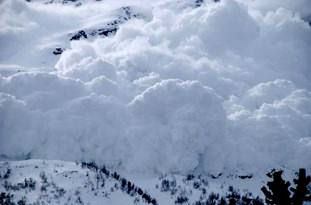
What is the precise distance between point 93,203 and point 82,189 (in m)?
12.5

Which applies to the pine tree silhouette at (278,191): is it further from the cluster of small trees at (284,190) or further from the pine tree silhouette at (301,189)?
the pine tree silhouette at (301,189)

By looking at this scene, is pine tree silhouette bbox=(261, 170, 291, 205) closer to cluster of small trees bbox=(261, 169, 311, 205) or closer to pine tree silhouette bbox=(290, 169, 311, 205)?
cluster of small trees bbox=(261, 169, 311, 205)

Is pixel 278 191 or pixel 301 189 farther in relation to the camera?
pixel 301 189

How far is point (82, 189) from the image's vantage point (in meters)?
198

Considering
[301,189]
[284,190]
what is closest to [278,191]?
[284,190]

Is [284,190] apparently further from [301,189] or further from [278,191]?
[301,189]

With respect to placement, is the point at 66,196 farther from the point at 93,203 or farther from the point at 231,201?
the point at 231,201

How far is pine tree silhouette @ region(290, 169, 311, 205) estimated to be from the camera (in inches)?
1237

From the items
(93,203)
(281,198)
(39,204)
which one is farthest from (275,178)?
(93,203)

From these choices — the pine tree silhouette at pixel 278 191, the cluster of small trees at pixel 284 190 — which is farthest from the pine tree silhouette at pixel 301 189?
the pine tree silhouette at pixel 278 191

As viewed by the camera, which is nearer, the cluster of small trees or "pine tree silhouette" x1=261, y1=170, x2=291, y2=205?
the cluster of small trees

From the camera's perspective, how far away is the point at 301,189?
32.4m

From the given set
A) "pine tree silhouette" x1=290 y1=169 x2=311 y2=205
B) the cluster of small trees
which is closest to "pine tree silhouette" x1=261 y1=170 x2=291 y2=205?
the cluster of small trees

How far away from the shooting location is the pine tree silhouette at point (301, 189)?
103 ft
